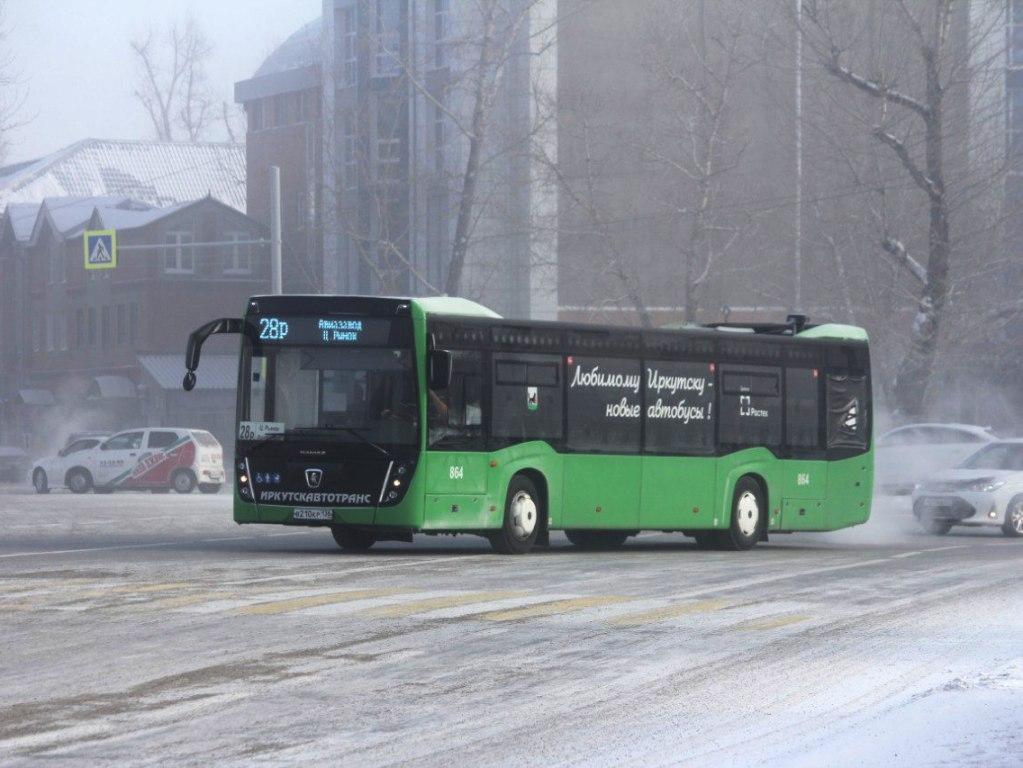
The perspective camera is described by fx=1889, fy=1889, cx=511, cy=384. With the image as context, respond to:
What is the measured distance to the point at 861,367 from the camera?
2598 cm

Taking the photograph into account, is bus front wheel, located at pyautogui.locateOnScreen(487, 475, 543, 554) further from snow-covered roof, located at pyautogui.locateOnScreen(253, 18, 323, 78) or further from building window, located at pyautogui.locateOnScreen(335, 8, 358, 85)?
snow-covered roof, located at pyautogui.locateOnScreen(253, 18, 323, 78)

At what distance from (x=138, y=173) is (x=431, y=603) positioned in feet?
280

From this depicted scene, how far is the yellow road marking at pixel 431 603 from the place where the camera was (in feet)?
45.3

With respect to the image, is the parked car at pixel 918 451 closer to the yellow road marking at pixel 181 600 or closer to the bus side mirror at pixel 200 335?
the bus side mirror at pixel 200 335

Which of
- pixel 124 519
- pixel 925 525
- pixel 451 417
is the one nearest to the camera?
pixel 451 417

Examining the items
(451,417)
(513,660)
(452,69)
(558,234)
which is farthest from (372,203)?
(513,660)

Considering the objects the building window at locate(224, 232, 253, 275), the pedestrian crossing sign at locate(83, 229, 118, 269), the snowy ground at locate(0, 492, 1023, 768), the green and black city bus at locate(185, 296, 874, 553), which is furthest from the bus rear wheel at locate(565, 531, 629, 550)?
the building window at locate(224, 232, 253, 275)

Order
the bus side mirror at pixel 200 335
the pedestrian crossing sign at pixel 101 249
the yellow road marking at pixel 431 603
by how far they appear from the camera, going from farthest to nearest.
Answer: the pedestrian crossing sign at pixel 101 249
the bus side mirror at pixel 200 335
the yellow road marking at pixel 431 603

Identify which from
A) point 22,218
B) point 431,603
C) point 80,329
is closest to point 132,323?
point 80,329

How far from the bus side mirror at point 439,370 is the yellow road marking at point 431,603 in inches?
193

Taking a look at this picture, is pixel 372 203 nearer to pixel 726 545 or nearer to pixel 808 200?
pixel 808 200

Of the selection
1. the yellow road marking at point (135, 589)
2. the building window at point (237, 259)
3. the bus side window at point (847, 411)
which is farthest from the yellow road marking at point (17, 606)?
the building window at point (237, 259)

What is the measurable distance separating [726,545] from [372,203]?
3800 cm

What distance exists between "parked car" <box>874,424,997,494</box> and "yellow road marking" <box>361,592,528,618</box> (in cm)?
2270
